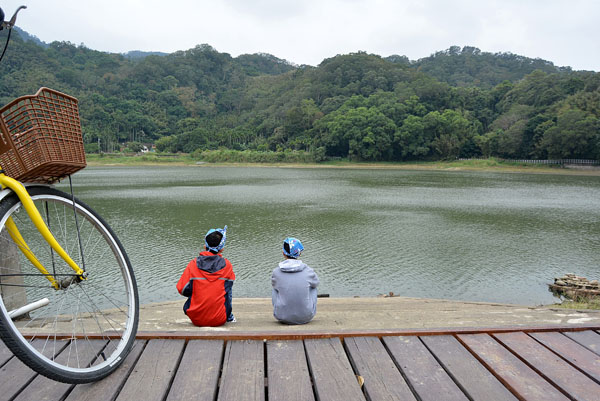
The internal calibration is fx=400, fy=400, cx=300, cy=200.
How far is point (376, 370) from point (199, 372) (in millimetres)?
784

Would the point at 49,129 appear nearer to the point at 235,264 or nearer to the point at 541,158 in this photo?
the point at 235,264

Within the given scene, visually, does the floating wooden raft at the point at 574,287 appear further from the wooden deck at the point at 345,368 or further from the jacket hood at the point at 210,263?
the jacket hood at the point at 210,263

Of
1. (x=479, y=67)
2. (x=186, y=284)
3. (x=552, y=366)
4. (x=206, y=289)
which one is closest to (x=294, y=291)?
(x=206, y=289)

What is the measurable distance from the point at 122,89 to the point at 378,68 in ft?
197

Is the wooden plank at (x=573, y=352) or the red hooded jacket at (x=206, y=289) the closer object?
the wooden plank at (x=573, y=352)

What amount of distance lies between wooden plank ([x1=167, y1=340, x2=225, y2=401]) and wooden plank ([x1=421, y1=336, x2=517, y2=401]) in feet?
3.41

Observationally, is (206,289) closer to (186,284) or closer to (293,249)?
(186,284)

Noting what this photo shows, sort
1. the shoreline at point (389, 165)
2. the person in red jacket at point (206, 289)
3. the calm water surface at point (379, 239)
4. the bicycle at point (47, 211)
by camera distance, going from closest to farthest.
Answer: the bicycle at point (47, 211) < the person in red jacket at point (206, 289) < the calm water surface at point (379, 239) < the shoreline at point (389, 165)

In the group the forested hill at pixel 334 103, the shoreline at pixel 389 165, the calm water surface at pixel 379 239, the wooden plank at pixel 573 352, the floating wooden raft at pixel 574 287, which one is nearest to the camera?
the wooden plank at pixel 573 352

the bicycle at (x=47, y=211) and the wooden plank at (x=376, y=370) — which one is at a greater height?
the bicycle at (x=47, y=211)

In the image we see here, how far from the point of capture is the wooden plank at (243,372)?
1598mm

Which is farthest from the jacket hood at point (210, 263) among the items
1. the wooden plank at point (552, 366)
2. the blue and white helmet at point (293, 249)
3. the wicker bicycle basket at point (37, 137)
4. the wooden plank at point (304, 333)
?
the wooden plank at point (552, 366)

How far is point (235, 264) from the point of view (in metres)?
8.87

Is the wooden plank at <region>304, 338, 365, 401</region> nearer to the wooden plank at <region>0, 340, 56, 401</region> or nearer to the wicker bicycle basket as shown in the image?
the wooden plank at <region>0, 340, 56, 401</region>
